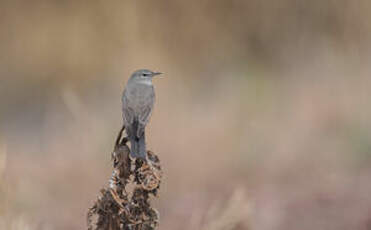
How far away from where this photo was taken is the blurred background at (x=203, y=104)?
7.49m

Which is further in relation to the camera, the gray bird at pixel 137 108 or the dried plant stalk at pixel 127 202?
the gray bird at pixel 137 108

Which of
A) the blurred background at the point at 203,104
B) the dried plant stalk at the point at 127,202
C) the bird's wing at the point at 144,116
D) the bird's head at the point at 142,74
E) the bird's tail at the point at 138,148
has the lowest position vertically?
the dried plant stalk at the point at 127,202

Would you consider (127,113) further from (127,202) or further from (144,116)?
(127,202)

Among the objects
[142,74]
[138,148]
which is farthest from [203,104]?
[138,148]

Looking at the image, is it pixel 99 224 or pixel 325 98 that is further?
pixel 325 98

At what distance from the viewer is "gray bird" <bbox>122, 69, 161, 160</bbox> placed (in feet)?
13.8

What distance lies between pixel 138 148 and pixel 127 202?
1.81ft

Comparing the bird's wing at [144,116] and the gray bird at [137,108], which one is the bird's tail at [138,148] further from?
the bird's wing at [144,116]

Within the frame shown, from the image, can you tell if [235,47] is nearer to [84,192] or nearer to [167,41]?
[167,41]

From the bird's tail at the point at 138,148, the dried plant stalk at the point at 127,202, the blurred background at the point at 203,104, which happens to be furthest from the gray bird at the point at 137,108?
the blurred background at the point at 203,104

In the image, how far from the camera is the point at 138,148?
3.74m

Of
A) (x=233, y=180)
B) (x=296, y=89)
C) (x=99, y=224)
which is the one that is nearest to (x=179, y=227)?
(x=233, y=180)

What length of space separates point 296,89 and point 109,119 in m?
1.91

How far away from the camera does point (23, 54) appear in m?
10.7
